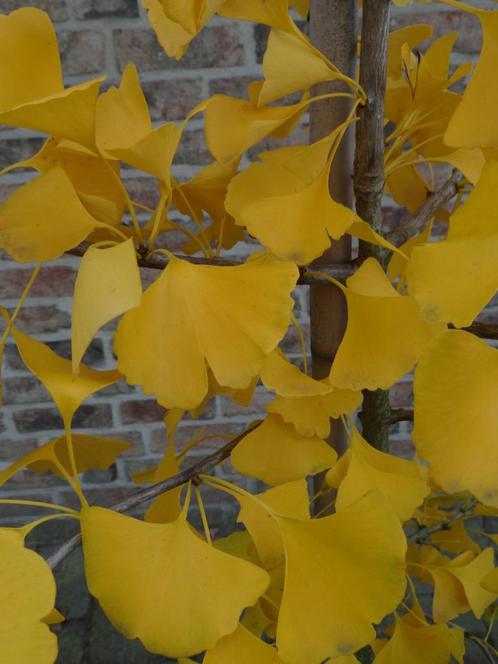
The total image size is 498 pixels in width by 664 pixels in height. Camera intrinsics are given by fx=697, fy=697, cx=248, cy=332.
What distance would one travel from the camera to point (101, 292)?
0.72ft

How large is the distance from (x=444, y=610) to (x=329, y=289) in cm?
20

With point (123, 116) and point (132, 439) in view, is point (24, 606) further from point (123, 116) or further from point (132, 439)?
point (132, 439)

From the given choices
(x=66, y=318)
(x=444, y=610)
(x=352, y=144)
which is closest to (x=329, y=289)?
(x=352, y=144)

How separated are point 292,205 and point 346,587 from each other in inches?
5.7

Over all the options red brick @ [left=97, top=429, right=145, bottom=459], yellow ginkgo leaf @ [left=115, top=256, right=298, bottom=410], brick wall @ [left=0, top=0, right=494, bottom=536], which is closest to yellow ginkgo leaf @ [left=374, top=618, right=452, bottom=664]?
yellow ginkgo leaf @ [left=115, top=256, right=298, bottom=410]

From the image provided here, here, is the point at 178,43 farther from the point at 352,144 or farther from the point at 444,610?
the point at 444,610

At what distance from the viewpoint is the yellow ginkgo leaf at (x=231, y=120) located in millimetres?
297

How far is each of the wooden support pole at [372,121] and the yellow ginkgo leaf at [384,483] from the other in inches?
4.0

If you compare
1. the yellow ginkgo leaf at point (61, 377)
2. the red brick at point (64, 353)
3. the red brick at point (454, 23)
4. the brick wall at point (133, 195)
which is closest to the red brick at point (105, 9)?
the brick wall at point (133, 195)

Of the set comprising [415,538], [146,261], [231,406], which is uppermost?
[146,261]

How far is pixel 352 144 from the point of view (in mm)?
347

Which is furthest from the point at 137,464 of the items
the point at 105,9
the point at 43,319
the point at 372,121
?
the point at 372,121

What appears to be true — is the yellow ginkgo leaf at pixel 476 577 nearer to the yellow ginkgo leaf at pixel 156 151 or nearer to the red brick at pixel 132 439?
A: the yellow ginkgo leaf at pixel 156 151

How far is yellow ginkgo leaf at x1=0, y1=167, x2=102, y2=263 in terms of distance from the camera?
0.89 ft
